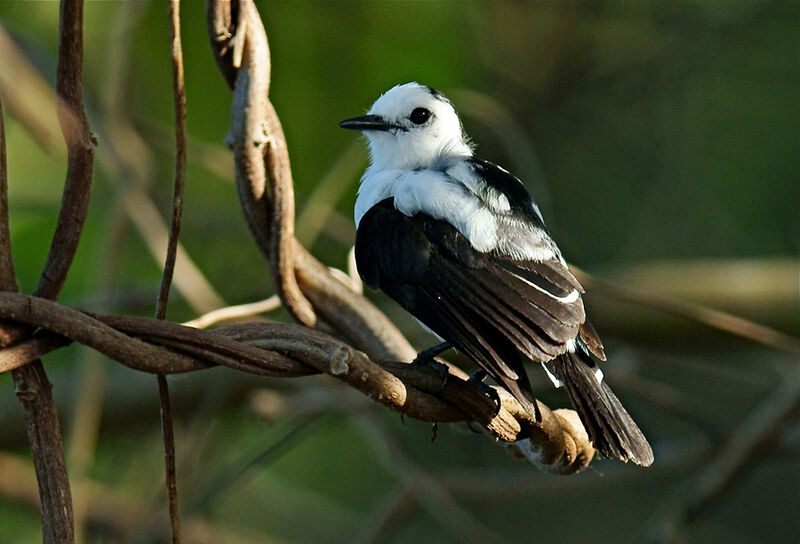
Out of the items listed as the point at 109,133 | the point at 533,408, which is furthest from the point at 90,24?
the point at 533,408

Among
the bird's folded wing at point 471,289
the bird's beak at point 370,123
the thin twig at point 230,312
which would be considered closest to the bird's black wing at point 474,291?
the bird's folded wing at point 471,289

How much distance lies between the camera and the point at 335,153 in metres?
4.23

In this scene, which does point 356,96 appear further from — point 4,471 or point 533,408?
point 533,408

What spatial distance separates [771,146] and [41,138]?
4249 mm

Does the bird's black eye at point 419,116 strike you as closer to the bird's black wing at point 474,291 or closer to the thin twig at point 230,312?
the bird's black wing at point 474,291

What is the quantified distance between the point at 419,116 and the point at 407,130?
0.06m

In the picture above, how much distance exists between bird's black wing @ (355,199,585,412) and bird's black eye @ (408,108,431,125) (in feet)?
2.13

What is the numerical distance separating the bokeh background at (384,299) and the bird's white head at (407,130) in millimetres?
370

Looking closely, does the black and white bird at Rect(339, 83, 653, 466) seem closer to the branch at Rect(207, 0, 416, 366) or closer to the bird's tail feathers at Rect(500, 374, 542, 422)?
the bird's tail feathers at Rect(500, 374, 542, 422)

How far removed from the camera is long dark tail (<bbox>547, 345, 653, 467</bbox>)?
1825 mm

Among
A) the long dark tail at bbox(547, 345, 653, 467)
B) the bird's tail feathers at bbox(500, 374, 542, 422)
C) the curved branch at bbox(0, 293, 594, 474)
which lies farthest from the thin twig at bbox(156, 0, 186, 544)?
the long dark tail at bbox(547, 345, 653, 467)

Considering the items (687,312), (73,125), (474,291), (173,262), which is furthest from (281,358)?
(687,312)

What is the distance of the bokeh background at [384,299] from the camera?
3.50m

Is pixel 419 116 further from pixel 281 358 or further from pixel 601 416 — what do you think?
pixel 281 358
